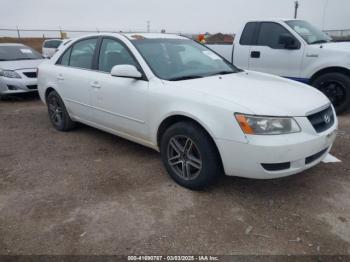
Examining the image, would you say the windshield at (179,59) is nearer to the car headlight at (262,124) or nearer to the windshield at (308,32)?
the car headlight at (262,124)

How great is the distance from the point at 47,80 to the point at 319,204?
4.43 m

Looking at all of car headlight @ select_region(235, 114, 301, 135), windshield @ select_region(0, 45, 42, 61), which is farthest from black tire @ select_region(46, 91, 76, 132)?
windshield @ select_region(0, 45, 42, 61)

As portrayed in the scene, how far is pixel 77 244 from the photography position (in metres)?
2.71

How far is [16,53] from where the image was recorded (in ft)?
30.4

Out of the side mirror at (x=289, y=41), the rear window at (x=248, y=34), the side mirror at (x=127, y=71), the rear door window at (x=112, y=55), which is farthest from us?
the rear window at (x=248, y=34)

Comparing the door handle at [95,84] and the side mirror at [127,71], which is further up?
the side mirror at [127,71]

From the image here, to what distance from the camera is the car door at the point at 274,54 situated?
651cm

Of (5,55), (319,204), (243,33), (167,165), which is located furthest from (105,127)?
(5,55)

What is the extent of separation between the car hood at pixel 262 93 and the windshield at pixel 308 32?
3.06 metres

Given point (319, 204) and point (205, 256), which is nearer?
A: point (205, 256)

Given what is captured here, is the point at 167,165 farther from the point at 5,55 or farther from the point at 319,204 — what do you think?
the point at 5,55

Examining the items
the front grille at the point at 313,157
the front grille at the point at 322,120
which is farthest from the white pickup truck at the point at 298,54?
the front grille at the point at 313,157

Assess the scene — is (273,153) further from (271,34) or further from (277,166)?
(271,34)

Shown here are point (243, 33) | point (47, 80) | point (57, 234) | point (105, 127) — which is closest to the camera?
point (57, 234)
